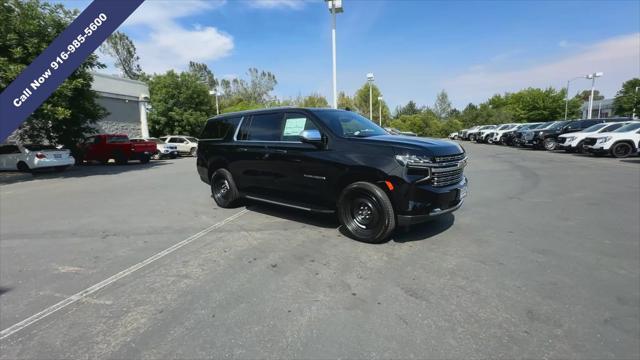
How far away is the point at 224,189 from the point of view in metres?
6.92

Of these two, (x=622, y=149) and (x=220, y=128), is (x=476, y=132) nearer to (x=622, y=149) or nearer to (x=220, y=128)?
(x=622, y=149)

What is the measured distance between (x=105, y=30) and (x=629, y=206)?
28.7ft

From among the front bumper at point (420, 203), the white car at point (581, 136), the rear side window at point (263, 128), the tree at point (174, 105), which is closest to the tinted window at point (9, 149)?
the rear side window at point (263, 128)

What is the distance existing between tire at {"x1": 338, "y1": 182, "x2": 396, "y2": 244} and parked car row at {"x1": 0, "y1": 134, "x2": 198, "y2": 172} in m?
15.8

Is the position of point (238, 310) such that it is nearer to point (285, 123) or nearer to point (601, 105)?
point (285, 123)

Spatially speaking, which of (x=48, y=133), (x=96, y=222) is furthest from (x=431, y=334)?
(x=48, y=133)

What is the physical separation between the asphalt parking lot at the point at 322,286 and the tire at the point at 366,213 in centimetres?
20

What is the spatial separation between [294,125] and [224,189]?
2474 millimetres

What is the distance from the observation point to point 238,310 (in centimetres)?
303

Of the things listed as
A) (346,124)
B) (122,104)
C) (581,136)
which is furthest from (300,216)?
(122,104)

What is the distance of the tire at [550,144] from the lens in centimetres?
2117

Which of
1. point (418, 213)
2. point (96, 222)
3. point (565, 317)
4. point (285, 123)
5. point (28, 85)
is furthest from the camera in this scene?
point (96, 222)

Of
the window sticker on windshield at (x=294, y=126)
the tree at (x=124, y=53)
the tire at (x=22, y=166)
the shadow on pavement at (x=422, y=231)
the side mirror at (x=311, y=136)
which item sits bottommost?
the shadow on pavement at (x=422, y=231)

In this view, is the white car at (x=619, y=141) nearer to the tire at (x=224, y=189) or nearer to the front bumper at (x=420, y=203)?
the front bumper at (x=420, y=203)
